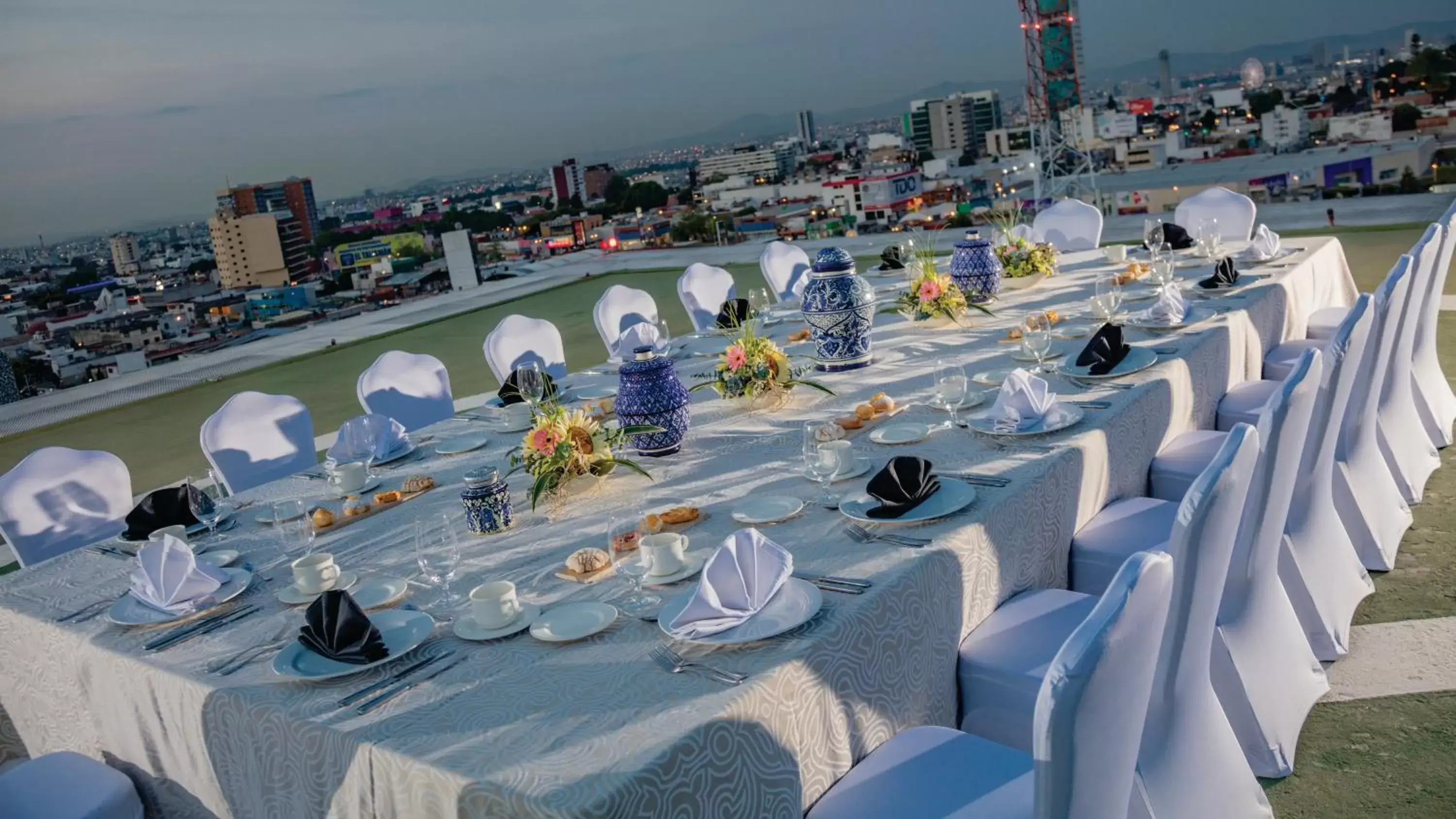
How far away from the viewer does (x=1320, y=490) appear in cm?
275

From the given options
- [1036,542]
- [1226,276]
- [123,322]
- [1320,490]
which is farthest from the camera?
[123,322]

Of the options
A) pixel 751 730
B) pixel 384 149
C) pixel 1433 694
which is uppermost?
pixel 384 149

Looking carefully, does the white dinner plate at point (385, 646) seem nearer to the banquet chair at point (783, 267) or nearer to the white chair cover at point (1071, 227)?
the banquet chair at point (783, 267)

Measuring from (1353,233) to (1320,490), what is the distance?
19.5ft

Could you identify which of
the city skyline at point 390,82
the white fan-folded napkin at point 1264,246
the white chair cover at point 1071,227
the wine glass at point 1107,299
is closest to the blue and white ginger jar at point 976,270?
the wine glass at point 1107,299

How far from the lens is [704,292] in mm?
5699

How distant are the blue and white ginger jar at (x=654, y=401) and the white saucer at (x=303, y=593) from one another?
87cm

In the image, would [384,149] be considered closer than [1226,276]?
No

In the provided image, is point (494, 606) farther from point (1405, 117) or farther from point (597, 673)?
point (1405, 117)

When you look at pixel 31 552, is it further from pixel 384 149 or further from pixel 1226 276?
pixel 384 149

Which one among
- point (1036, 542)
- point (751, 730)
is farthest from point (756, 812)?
point (1036, 542)

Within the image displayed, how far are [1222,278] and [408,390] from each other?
3.07 m

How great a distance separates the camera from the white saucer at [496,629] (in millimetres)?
1809

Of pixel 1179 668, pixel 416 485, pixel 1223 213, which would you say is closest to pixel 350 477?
pixel 416 485
